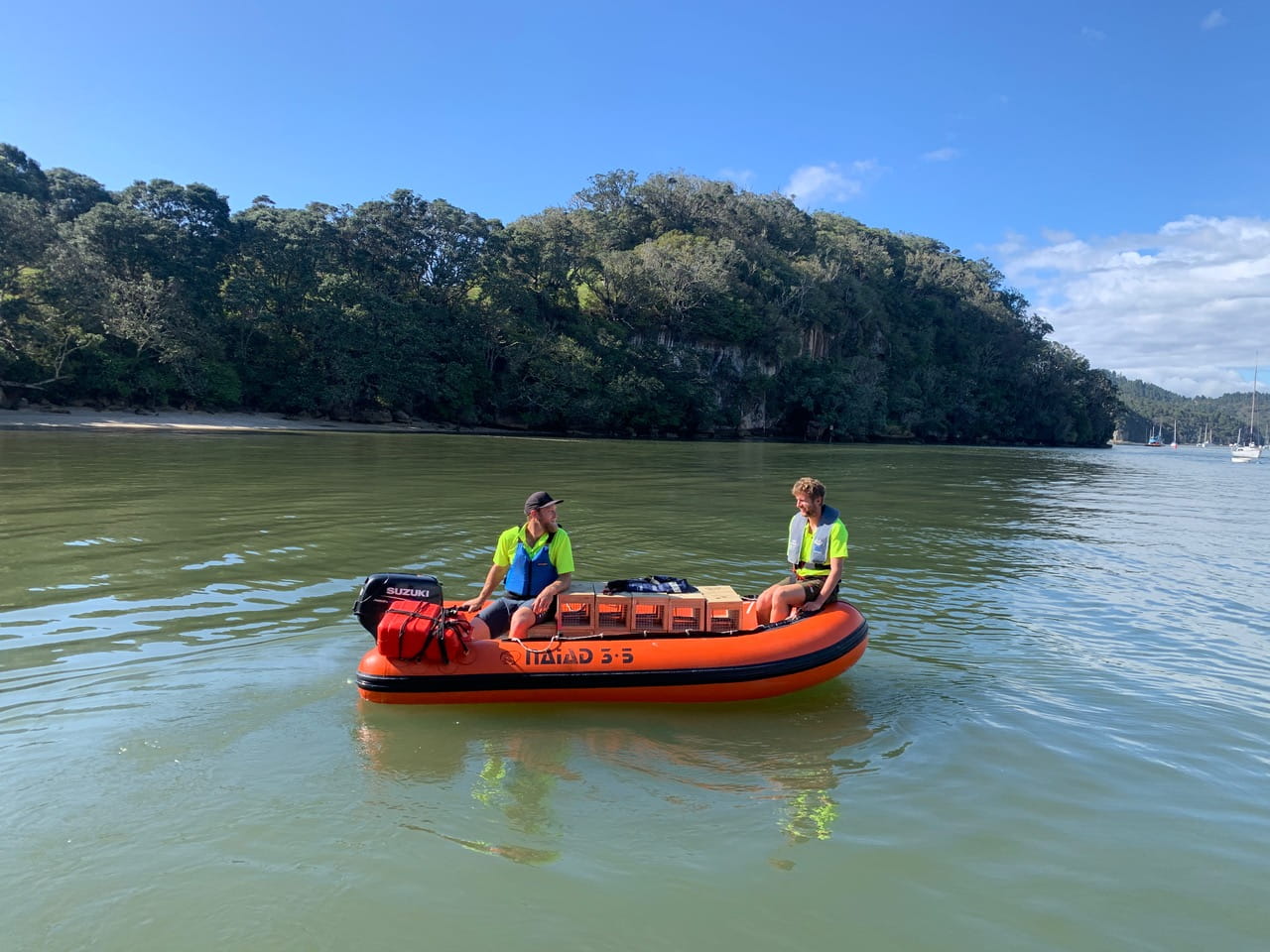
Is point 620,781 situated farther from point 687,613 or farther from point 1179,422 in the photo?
point 1179,422

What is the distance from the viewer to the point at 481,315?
170 feet

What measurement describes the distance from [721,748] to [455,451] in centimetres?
2712

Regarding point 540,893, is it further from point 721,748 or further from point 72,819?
point 72,819

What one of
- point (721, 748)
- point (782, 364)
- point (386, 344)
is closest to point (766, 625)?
point (721, 748)

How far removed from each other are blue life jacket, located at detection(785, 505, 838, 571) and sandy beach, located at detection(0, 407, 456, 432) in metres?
35.6

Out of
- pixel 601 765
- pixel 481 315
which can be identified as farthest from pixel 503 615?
pixel 481 315

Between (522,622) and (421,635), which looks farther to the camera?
(522,622)

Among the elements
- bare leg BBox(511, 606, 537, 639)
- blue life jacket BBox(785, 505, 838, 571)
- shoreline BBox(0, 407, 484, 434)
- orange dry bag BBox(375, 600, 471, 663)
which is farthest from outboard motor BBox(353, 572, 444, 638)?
shoreline BBox(0, 407, 484, 434)

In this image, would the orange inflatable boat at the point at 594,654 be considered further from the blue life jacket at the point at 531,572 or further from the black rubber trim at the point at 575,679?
the blue life jacket at the point at 531,572

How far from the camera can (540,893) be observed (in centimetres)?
356

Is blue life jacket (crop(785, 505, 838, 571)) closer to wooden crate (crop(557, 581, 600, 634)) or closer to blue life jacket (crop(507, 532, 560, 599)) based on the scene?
wooden crate (crop(557, 581, 600, 634))

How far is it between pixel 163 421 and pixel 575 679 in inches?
1526

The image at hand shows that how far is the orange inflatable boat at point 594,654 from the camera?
18.3 ft

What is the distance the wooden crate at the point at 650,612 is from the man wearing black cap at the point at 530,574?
59cm
